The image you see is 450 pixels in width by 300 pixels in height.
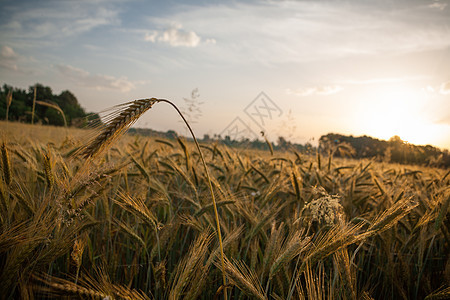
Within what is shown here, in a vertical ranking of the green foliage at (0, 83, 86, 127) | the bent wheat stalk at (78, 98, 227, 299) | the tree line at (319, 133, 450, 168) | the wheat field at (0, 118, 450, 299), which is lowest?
the wheat field at (0, 118, 450, 299)

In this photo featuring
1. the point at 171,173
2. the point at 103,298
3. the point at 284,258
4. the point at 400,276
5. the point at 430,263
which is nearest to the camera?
the point at 103,298

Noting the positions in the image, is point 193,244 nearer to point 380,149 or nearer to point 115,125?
point 115,125

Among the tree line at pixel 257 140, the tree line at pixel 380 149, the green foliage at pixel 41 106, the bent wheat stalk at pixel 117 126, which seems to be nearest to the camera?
the bent wheat stalk at pixel 117 126

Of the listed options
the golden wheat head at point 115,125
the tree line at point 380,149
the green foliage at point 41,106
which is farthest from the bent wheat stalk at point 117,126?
the green foliage at point 41,106

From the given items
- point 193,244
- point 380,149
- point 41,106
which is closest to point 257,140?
point 193,244

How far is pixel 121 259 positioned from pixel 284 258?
4.31ft

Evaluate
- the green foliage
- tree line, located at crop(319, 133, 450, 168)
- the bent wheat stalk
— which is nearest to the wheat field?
the bent wheat stalk

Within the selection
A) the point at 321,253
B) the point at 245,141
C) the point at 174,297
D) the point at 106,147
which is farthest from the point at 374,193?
the point at 245,141

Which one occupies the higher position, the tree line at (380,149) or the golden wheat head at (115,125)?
the tree line at (380,149)

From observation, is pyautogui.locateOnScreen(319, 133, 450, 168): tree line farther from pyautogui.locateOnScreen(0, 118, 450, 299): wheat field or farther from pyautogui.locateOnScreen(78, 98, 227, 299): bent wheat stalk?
pyautogui.locateOnScreen(78, 98, 227, 299): bent wheat stalk

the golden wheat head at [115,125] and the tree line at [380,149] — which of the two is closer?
the golden wheat head at [115,125]

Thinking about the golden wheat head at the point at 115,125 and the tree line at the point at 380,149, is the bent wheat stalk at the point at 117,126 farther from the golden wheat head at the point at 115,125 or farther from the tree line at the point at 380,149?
the tree line at the point at 380,149

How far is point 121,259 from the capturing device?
67.9 inches

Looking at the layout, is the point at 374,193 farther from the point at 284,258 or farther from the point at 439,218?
the point at 284,258
